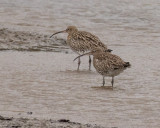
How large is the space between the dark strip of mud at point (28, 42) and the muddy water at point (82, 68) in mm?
30

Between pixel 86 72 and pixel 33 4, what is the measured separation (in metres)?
10.4

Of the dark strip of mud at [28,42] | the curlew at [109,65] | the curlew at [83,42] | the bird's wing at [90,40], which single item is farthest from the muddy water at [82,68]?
the bird's wing at [90,40]

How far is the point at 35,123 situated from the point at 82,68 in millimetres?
6073

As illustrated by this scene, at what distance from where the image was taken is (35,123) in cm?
875

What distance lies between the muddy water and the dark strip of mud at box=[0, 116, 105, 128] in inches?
24.1

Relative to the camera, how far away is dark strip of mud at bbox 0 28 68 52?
16531mm

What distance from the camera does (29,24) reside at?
2039 centimetres

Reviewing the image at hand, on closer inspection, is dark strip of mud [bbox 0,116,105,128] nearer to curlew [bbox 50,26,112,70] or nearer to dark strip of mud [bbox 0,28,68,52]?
curlew [bbox 50,26,112,70]

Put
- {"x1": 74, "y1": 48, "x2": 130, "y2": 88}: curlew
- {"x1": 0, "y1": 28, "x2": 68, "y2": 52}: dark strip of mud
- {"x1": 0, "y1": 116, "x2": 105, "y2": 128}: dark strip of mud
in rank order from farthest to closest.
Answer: {"x1": 0, "y1": 28, "x2": 68, "y2": 52}: dark strip of mud, {"x1": 74, "y1": 48, "x2": 130, "y2": 88}: curlew, {"x1": 0, "y1": 116, "x2": 105, "y2": 128}: dark strip of mud

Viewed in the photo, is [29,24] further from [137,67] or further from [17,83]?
[17,83]

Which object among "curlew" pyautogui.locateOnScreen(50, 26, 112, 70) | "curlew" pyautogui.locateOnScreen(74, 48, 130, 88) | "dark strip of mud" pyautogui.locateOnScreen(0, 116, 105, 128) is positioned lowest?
"dark strip of mud" pyautogui.locateOnScreen(0, 116, 105, 128)

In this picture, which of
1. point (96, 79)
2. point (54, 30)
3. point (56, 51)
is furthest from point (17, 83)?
point (54, 30)

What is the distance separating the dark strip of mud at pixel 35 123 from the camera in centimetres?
855

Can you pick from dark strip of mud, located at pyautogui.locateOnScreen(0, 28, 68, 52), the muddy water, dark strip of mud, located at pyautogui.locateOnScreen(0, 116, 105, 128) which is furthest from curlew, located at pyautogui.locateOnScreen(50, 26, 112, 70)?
dark strip of mud, located at pyautogui.locateOnScreen(0, 116, 105, 128)
